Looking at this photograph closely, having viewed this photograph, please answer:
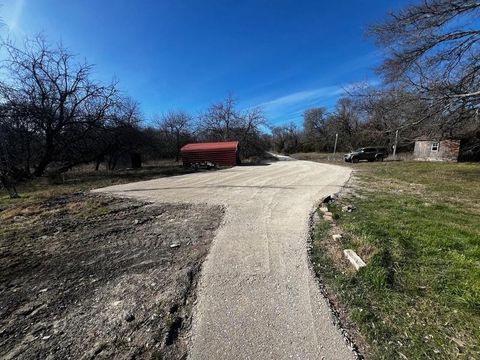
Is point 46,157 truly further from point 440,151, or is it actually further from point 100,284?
point 440,151

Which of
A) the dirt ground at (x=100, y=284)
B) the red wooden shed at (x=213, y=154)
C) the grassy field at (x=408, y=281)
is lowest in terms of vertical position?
the grassy field at (x=408, y=281)

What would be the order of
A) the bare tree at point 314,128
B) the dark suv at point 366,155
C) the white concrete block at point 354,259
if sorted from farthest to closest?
the bare tree at point 314,128
the dark suv at point 366,155
the white concrete block at point 354,259

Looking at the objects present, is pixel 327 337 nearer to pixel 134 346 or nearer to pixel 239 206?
pixel 134 346

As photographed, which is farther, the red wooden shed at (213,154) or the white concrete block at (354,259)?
the red wooden shed at (213,154)

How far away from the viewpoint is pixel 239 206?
642cm

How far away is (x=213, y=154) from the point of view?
23766 mm

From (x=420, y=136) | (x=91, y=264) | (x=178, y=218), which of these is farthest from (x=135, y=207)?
(x=420, y=136)

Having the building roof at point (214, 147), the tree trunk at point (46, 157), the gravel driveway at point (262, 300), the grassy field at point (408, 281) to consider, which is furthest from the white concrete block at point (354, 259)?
the building roof at point (214, 147)

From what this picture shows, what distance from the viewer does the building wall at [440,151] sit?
23.7m

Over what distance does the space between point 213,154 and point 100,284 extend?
21.2 meters

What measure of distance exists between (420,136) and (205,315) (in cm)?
1330

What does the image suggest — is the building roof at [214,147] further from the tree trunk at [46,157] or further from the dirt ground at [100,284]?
the dirt ground at [100,284]

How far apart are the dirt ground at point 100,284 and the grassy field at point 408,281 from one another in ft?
5.41

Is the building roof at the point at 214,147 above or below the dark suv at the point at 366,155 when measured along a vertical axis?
above
